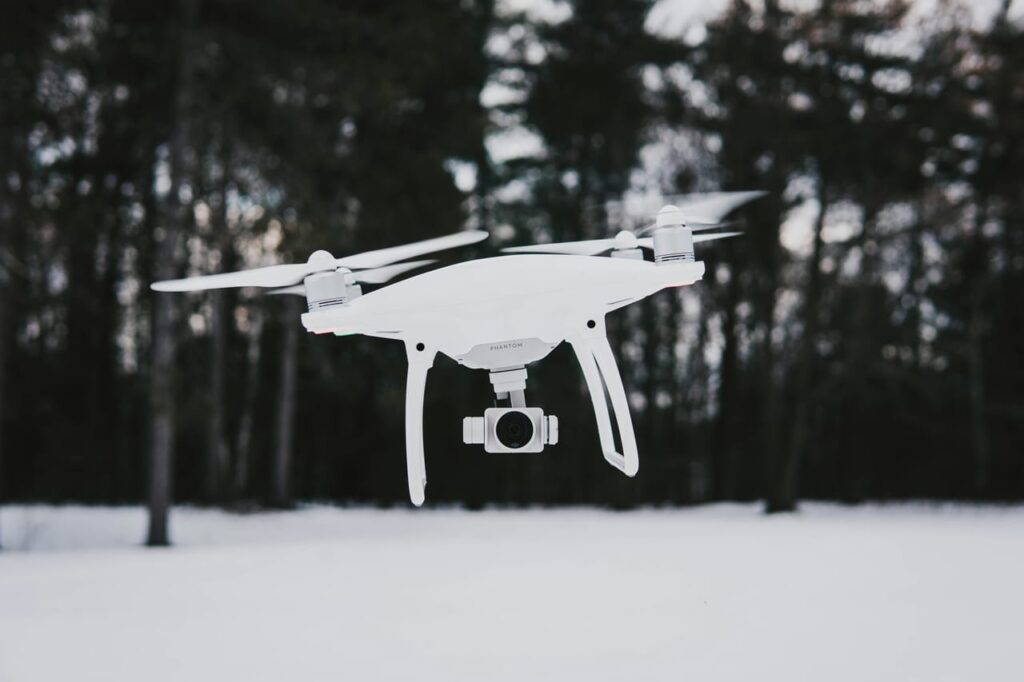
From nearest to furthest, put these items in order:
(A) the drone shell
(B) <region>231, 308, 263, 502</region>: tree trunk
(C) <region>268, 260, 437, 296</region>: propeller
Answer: (A) the drone shell
(C) <region>268, 260, 437, 296</region>: propeller
(B) <region>231, 308, 263, 502</region>: tree trunk

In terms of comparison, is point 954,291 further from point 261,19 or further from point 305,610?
point 305,610

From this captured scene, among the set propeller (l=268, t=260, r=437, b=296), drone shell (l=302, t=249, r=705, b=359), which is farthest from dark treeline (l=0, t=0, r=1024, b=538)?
drone shell (l=302, t=249, r=705, b=359)

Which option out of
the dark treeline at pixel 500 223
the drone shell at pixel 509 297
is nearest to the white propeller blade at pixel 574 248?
the drone shell at pixel 509 297

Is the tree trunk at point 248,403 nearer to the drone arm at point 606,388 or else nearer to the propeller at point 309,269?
the propeller at point 309,269

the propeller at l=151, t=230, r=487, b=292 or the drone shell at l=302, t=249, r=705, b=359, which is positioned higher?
the propeller at l=151, t=230, r=487, b=292

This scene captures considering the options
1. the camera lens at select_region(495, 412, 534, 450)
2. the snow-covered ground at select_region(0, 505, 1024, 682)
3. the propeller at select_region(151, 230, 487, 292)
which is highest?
the propeller at select_region(151, 230, 487, 292)

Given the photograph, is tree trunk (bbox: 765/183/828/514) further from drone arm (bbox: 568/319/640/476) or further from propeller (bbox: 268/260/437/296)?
drone arm (bbox: 568/319/640/476)

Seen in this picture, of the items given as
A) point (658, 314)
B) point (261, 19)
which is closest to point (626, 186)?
point (658, 314)
